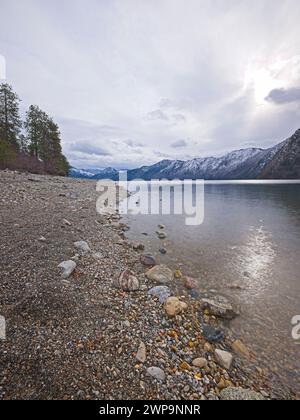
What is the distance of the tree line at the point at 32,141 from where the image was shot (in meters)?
34.6

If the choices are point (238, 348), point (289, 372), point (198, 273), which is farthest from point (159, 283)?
point (289, 372)

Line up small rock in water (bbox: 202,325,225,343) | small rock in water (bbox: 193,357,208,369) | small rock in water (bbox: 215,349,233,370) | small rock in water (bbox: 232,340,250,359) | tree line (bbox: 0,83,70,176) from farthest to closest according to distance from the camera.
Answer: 1. tree line (bbox: 0,83,70,176)
2. small rock in water (bbox: 202,325,225,343)
3. small rock in water (bbox: 232,340,250,359)
4. small rock in water (bbox: 215,349,233,370)
5. small rock in water (bbox: 193,357,208,369)

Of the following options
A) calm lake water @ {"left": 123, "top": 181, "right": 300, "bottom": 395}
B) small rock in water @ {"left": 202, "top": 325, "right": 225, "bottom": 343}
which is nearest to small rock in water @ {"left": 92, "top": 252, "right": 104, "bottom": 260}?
calm lake water @ {"left": 123, "top": 181, "right": 300, "bottom": 395}

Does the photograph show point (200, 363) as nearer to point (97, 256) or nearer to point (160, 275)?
point (160, 275)

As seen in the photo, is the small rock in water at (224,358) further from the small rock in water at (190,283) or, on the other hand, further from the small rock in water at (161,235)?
the small rock in water at (161,235)

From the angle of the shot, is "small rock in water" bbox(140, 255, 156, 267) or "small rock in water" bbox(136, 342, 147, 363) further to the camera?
"small rock in water" bbox(140, 255, 156, 267)

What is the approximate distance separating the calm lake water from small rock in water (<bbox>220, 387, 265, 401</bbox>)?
958 millimetres

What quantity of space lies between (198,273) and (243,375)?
167 inches

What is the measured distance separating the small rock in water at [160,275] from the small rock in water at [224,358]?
2.83 metres

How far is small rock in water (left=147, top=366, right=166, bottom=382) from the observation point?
3.16 meters

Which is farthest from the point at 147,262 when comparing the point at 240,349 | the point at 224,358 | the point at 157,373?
the point at 157,373

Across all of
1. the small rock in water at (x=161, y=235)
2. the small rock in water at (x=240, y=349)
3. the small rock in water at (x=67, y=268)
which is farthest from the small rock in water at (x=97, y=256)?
the small rock in water at (x=161, y=235)

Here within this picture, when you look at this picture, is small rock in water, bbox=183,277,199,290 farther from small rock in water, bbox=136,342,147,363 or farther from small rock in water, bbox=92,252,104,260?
small rock in water, bbox=136,342,147,363
